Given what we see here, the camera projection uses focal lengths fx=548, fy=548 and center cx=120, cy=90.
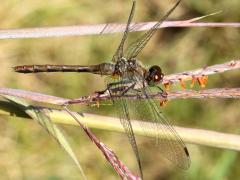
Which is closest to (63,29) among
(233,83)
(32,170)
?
(32,170)

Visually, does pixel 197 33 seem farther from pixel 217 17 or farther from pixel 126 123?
pixel 126 123

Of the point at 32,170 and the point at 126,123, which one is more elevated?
the point at 32,170

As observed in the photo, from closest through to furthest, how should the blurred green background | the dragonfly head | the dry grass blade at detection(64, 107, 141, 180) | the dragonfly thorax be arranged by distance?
the dry grass blade at detection(64, 107, 141, 180)
the dragonfly head
the dragonfly thorax
the blurred green background

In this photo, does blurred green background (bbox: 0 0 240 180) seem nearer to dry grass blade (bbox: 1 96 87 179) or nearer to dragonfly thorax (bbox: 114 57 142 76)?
dragonfly thorax (bbox: 114 57 142 76)

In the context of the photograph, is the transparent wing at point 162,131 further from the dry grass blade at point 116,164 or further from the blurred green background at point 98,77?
the blurred green background at point 98,77

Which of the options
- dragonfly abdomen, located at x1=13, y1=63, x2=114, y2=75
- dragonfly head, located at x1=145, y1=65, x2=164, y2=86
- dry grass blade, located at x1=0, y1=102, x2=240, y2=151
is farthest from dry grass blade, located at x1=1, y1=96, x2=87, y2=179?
dragonfly abdomen, located at x1=13, y1=63, x2=114, y2=75

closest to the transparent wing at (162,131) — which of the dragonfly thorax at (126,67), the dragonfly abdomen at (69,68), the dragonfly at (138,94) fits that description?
the dragonfly at (138,94)
